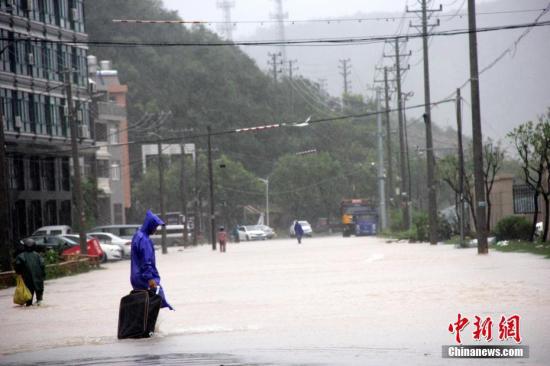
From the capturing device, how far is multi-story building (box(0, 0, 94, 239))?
62719 mm

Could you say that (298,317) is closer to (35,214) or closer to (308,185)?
(35,214)

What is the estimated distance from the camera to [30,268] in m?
26.7

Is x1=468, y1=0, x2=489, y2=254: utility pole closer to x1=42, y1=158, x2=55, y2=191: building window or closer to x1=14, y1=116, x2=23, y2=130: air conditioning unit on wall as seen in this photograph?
x1=14, y1=116, x2=23, y2=130: air conditioning unit on wall

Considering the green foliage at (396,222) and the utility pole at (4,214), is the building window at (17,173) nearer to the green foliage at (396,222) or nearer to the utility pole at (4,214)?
the utility pole at (4,214)

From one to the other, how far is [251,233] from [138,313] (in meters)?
90.7

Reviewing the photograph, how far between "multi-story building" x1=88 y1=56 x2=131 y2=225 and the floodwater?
56.1 m

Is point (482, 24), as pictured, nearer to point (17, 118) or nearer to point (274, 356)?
point (17, 118)

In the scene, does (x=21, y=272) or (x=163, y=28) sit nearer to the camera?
(x=21, y=272)

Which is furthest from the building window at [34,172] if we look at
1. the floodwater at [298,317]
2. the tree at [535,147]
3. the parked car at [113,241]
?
the floodwater at [298,317]

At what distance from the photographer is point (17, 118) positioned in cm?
6303

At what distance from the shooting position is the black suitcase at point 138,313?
57.6ft

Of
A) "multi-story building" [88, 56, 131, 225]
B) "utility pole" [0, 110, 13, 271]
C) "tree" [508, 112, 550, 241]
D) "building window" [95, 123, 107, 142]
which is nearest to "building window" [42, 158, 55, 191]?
"multi-story building" [88, 56, 131, 225]

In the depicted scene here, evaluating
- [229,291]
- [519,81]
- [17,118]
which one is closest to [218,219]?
[519,81]

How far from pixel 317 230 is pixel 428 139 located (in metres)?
73.3
